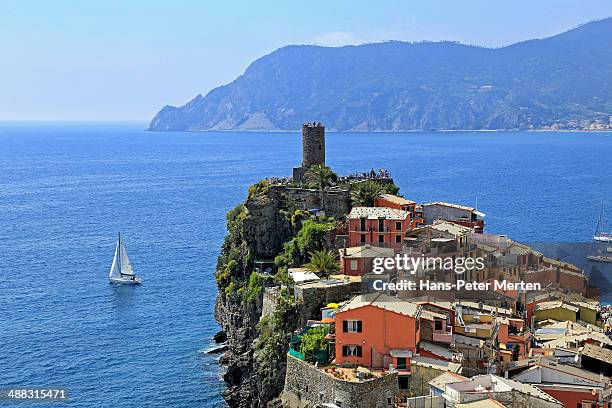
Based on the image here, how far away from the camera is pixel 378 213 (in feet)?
189

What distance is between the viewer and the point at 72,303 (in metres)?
79.4

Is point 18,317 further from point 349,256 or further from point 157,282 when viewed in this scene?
point 349,256

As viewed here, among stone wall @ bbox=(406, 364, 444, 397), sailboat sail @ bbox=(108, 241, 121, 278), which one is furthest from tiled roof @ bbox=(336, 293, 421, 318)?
sailboat sail @ bbox=(108, 241, 121, 278)

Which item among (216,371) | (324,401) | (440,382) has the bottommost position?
(216,371)

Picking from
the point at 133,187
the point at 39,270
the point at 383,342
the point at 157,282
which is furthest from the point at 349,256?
the point at 133,187

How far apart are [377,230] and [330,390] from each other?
69.0ft

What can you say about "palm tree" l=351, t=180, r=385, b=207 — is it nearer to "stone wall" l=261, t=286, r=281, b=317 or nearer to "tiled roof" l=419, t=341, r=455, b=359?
"stone wall" l=261, t=286, r=281, b=317

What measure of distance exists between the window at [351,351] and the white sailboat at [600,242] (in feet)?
187

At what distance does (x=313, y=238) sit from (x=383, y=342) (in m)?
20.7

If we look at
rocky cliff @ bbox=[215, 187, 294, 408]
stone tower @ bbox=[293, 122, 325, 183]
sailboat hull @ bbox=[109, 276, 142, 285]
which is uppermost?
stone tower @ bbox=[293, 122, 325, 183]

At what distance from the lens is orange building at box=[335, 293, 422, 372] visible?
3844 centimetres

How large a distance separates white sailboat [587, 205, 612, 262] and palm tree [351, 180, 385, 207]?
115 ft

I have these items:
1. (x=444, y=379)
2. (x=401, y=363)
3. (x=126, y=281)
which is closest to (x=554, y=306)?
(x=401, y=363)

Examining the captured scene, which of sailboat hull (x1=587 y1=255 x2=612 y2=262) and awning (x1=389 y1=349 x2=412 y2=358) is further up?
awning (x1=389 y1=349 x2=412 y2=358)
